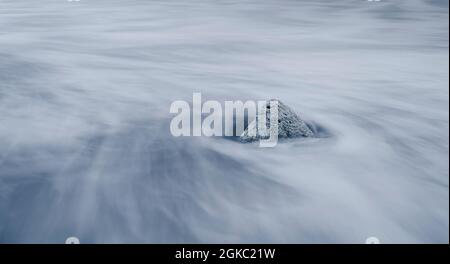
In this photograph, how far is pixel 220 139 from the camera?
3242mm

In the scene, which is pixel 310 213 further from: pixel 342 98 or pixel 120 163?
pixel 342 98

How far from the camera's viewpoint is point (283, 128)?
3.04 metres

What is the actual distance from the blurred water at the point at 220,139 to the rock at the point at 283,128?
0.21 feet

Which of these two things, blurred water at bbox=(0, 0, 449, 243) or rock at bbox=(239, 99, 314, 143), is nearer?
blurred water at bbox=(0, 0, 449, 243)

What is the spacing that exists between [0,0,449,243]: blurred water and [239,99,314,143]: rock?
65mm

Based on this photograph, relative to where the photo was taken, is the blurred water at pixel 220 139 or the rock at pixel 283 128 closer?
the blurred water at pixel 220 139

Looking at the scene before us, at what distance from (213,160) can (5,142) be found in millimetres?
1262

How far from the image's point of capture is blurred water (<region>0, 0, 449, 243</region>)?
8.02ft

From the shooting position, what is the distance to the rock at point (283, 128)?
9.77 feet

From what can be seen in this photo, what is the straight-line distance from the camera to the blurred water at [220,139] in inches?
96.3

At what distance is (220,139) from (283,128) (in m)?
0.42

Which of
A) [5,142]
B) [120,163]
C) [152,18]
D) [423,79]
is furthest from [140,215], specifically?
[152,18]

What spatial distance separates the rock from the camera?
298cm

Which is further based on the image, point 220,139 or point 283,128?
point 220,139
